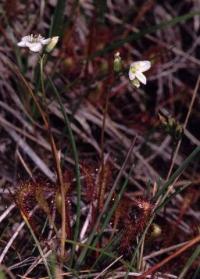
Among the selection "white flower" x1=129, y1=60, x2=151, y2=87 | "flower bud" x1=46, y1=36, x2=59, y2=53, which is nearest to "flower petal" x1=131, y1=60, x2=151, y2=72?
"white flower" x1=129, y1=60, x2=151, y2=87

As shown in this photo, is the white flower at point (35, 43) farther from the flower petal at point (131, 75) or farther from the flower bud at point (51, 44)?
the flower petal at point (131, 75)

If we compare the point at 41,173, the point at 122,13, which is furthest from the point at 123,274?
the point at 122,13

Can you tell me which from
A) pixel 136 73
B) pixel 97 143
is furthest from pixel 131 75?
pixel 97 143

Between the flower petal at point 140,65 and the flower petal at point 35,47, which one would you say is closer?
the flower petal at point 35,47

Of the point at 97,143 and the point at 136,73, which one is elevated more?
the point at 136,73

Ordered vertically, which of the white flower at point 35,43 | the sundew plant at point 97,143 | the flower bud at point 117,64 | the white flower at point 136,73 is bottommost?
the sundew plant at point 97,143

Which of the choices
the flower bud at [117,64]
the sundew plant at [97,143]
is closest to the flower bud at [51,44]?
the sundew plant at [97,143]

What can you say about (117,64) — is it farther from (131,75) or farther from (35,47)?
(35,47)

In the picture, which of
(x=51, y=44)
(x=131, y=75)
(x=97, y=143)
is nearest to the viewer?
(x=51, y=44)

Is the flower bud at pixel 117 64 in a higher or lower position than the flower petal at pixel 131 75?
higher
